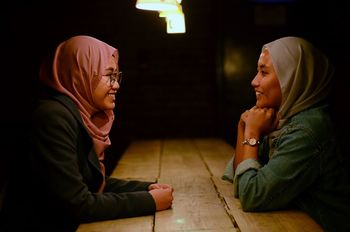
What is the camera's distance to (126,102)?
7227 mm

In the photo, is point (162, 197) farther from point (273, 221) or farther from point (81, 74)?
point (81, 74)

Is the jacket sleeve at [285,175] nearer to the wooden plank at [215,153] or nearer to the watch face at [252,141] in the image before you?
the watch face at [252,141]

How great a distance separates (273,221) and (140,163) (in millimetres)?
2300

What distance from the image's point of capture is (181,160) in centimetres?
463

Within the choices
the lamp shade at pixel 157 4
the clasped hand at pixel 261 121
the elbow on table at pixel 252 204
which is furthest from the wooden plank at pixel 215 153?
the lamp shade at pixel 157 4

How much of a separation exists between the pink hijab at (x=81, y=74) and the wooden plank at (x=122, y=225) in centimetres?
56

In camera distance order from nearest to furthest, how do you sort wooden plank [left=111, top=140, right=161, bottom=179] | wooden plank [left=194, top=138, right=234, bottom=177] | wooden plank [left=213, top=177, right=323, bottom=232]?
wooden plank [left=213, top=177, right=323, bottom=232], wooden plank [left=111, top=140, right=161, bottom=179], wooden plank [left=194, top=138, right=234, bottom=177]

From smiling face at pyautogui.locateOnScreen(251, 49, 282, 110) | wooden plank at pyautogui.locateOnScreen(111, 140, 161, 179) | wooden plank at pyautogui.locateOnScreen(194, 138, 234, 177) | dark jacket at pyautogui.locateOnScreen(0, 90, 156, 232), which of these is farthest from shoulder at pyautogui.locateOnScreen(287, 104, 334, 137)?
wooden plank at pyautogui.locateOnScreen(111, 140, 161, 179)

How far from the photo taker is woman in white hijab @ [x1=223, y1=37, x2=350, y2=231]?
2473 millimetres

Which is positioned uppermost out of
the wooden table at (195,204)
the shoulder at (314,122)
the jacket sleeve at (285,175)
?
the shoulder at (314,122)

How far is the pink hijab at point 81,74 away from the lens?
9.05 feet

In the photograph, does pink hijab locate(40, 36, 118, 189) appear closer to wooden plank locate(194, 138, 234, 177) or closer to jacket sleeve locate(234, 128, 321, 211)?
jacket sleeve locate(234, 128, 321, 211)

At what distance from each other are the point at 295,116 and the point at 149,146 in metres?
3.49

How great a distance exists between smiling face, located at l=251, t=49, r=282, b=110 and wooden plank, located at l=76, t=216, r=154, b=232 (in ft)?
3.74
